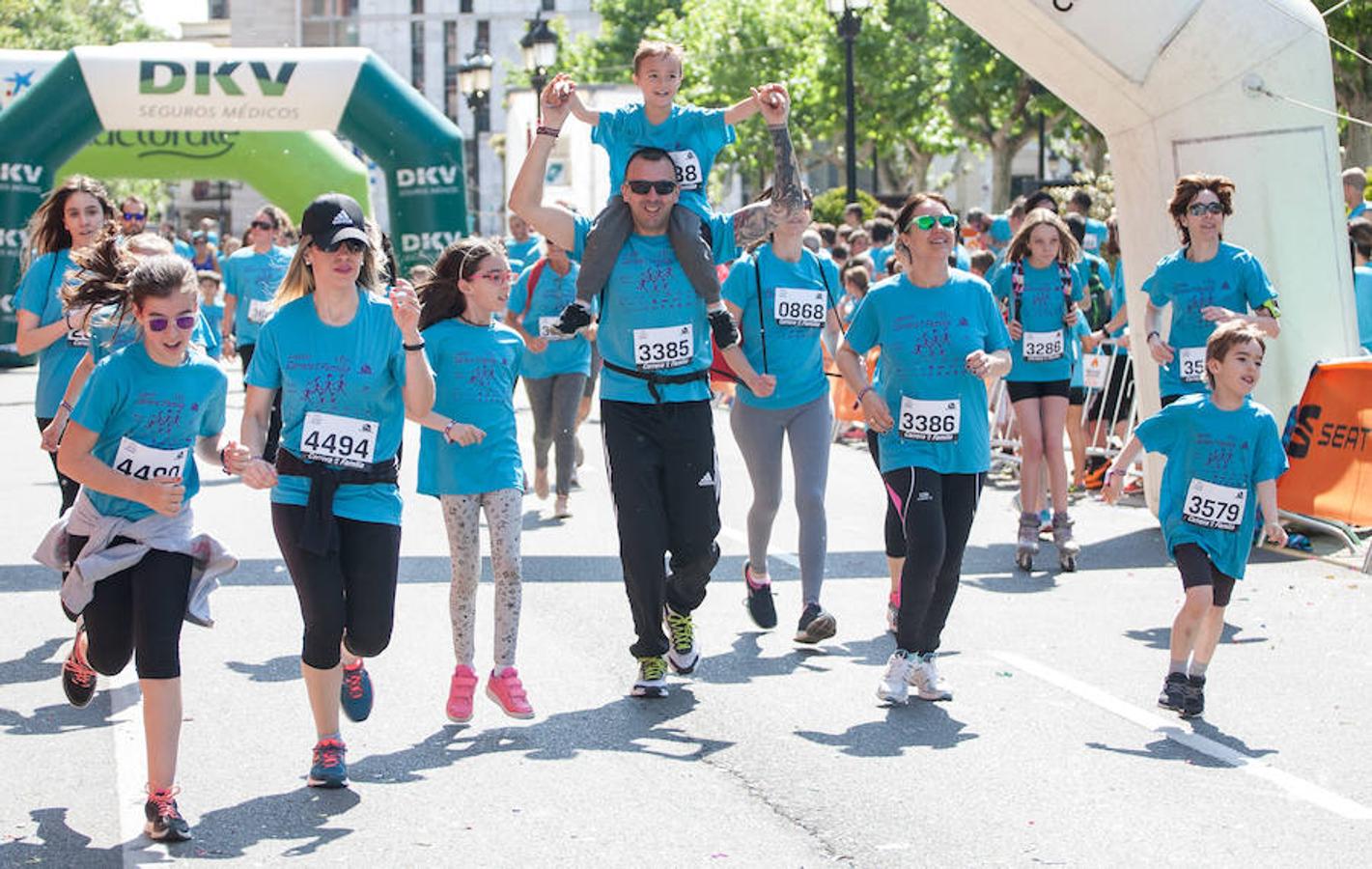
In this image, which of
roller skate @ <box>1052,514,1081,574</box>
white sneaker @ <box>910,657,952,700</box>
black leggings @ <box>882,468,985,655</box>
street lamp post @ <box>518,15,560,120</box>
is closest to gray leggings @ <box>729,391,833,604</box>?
black leggings @ <box>882,468,985,655</box>

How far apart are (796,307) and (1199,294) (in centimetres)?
220

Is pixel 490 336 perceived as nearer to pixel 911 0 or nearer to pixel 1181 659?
pixel 1181 659


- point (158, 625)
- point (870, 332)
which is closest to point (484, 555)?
point (870, 332)

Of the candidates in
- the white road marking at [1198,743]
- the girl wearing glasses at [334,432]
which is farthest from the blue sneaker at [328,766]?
the white road marking at [1198,743]

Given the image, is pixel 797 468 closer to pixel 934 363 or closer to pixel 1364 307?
pixel 934 363

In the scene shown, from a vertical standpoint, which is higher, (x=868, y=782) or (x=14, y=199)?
(x=14, y=199)

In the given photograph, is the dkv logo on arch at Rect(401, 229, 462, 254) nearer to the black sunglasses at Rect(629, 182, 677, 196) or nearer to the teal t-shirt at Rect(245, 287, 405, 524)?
the black sunglasses at Rect(629, 182, 677, 196)

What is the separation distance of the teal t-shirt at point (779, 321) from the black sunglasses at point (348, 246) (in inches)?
117

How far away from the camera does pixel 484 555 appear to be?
1176cm

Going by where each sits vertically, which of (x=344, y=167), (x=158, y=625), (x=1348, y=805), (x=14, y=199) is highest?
(x=344, y=167)

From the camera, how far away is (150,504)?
584 centimetres

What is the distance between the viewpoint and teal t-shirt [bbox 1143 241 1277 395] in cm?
988

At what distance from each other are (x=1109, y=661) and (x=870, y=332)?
1.74 metres

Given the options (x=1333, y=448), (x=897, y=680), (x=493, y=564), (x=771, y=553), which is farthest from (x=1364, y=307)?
(x=493, y=564)
